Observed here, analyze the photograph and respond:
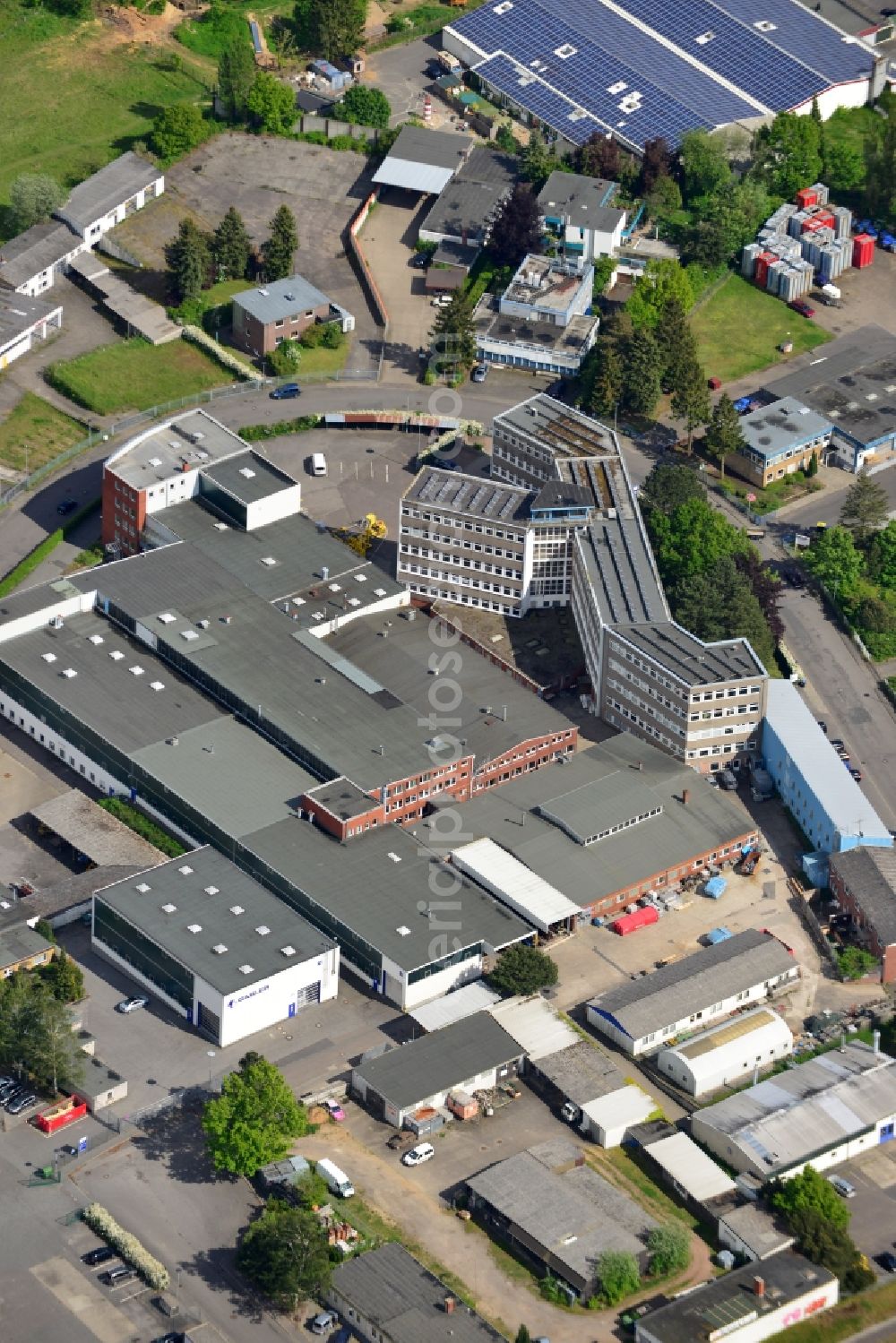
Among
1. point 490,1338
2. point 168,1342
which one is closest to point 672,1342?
point 490,1338

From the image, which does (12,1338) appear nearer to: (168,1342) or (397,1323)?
(168,1342)

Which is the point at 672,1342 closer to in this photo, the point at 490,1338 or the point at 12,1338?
the point at 490,1338

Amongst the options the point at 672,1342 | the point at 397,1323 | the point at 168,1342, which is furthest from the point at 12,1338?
the point at 672,1342

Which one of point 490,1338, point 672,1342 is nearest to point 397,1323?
point 490,1338

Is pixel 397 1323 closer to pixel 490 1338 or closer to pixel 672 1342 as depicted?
pixel 490 1338

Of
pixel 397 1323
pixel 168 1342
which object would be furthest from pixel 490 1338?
pixel 168 1342

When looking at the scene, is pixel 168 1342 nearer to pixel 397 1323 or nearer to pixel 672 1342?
pixel 397 1323
